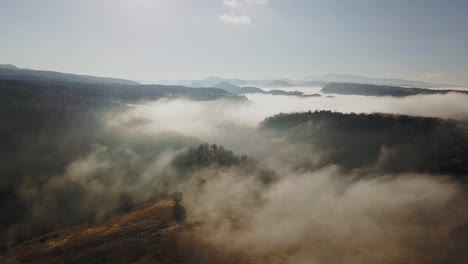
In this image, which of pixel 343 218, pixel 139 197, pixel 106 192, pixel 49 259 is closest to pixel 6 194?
pixel 106 192

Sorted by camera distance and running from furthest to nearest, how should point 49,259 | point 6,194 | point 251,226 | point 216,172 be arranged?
point 6,194 → point 216,172 → point 251,226 → point 49,259

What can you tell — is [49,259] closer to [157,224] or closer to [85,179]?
[157,224]

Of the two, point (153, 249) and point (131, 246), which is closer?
point (153, 249)

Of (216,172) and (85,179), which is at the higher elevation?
(216,172)

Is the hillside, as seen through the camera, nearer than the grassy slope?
No

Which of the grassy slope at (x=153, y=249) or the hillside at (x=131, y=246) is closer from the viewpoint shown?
the grassy slope at (x=153, y=249)

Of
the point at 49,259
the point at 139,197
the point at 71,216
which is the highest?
the point at 49,259

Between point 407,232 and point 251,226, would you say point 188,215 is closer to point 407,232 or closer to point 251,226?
point 251,226

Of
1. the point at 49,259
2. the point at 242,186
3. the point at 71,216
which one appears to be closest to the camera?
the point at 49,259

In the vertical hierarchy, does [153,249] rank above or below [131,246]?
above

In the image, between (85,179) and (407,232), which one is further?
(85,179)
